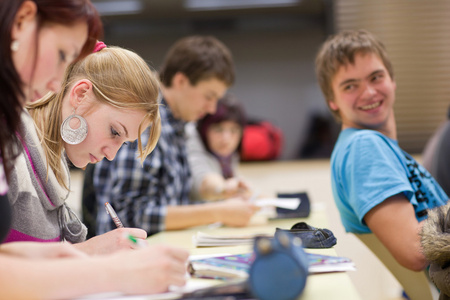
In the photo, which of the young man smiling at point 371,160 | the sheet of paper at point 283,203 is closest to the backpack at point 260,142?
the sheet of paper at point 283,203

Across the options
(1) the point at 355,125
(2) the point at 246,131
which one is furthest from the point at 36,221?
(2) the point at 246,131

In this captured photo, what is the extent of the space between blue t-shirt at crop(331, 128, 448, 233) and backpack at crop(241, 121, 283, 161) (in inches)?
74.1

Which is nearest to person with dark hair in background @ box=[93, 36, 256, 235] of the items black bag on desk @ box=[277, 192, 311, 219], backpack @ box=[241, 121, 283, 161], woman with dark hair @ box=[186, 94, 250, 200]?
black bag on desk @ box=[277, 192, 311, 219]

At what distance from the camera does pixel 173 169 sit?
2.12m

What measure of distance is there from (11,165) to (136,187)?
1.07 m

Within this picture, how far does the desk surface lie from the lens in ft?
2.85

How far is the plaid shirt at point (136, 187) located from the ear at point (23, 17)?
1.02 meters

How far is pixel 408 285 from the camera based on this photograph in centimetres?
157

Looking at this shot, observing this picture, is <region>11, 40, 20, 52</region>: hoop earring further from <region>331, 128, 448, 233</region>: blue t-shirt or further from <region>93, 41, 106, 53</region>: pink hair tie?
<region>331, 128, 448, 233</region>: blue t-shirt

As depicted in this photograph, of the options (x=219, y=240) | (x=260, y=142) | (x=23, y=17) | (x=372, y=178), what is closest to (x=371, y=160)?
(x=372, y=178)

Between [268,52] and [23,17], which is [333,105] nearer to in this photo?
[23,17]

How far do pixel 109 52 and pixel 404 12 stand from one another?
9.60 ft

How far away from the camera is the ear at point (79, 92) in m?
1.15

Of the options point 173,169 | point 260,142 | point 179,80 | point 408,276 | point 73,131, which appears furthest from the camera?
point 260,142
